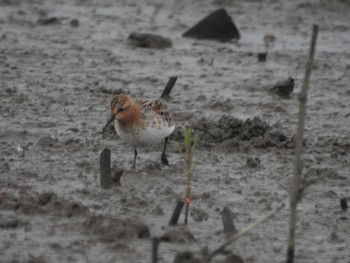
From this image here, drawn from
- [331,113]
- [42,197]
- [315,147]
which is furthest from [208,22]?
[42,197]

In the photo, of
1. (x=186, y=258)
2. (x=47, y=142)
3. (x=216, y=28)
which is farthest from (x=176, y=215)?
(x=216, y=28)

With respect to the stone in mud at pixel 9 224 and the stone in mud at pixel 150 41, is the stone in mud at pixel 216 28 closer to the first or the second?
the stone in mud at pixel 150 41

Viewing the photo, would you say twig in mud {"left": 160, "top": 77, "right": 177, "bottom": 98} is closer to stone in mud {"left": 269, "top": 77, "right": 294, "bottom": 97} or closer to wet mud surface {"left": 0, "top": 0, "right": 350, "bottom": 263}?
wet mud surface {"left": 0, "top": 0, "right": 350, "bottom": 263}

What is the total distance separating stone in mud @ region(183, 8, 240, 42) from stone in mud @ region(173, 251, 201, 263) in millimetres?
9385

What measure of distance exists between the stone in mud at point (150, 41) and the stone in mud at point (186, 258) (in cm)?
867

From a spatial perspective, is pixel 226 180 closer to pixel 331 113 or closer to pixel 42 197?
pixel 42 197

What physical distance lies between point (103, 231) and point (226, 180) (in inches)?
82.2

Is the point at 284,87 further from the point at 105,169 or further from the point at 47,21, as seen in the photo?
the point at 47,21

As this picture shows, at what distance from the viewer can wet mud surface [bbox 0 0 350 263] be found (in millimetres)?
7574

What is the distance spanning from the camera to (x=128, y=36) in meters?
16.0

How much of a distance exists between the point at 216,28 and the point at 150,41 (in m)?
1.33

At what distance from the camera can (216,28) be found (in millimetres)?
16047

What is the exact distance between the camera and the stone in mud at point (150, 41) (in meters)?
15.4

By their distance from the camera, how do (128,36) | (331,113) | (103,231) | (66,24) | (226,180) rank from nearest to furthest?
(103,231), (226,180), (331,113), (128,36), (66,24)
